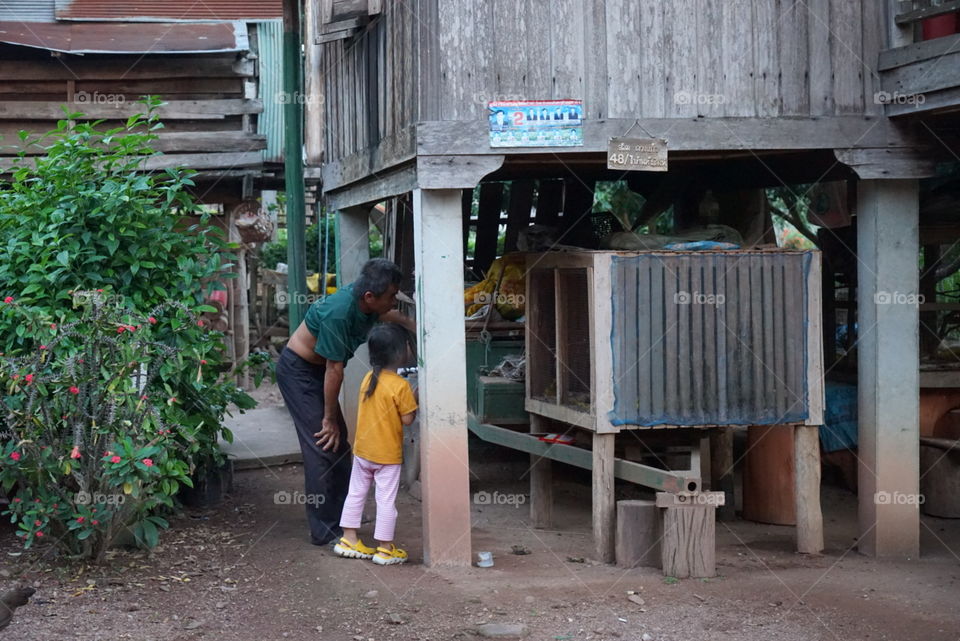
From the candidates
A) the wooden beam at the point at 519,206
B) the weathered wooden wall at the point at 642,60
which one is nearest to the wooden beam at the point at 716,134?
the weathered wooden wall at the point at 642,60

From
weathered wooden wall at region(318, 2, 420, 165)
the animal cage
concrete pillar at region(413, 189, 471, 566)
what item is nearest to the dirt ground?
concrete pillar at region(413, 189, 471, 566)

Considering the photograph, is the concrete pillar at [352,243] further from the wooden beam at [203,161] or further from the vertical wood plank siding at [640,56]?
the wooden beam at [203,161]

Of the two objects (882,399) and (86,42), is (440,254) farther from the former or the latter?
(86,42)

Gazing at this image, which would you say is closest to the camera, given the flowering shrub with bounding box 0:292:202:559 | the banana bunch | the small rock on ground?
the small rock on ground

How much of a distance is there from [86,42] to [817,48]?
923 centimetres

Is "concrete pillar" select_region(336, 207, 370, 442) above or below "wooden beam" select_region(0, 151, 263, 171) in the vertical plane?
below

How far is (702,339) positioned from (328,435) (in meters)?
2.59

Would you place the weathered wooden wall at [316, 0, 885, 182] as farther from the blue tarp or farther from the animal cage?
the blue tarp

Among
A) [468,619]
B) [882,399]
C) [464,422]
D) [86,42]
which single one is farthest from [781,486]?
[86,42]

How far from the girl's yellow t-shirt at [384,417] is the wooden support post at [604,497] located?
1251mm

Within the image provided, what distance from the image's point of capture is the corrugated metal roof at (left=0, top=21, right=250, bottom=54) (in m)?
12.7

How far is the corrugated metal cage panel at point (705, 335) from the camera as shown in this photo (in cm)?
689

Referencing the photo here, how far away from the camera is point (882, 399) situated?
716 centimetres

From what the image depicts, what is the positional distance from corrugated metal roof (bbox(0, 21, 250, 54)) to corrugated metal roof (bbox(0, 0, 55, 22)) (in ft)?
1.05
